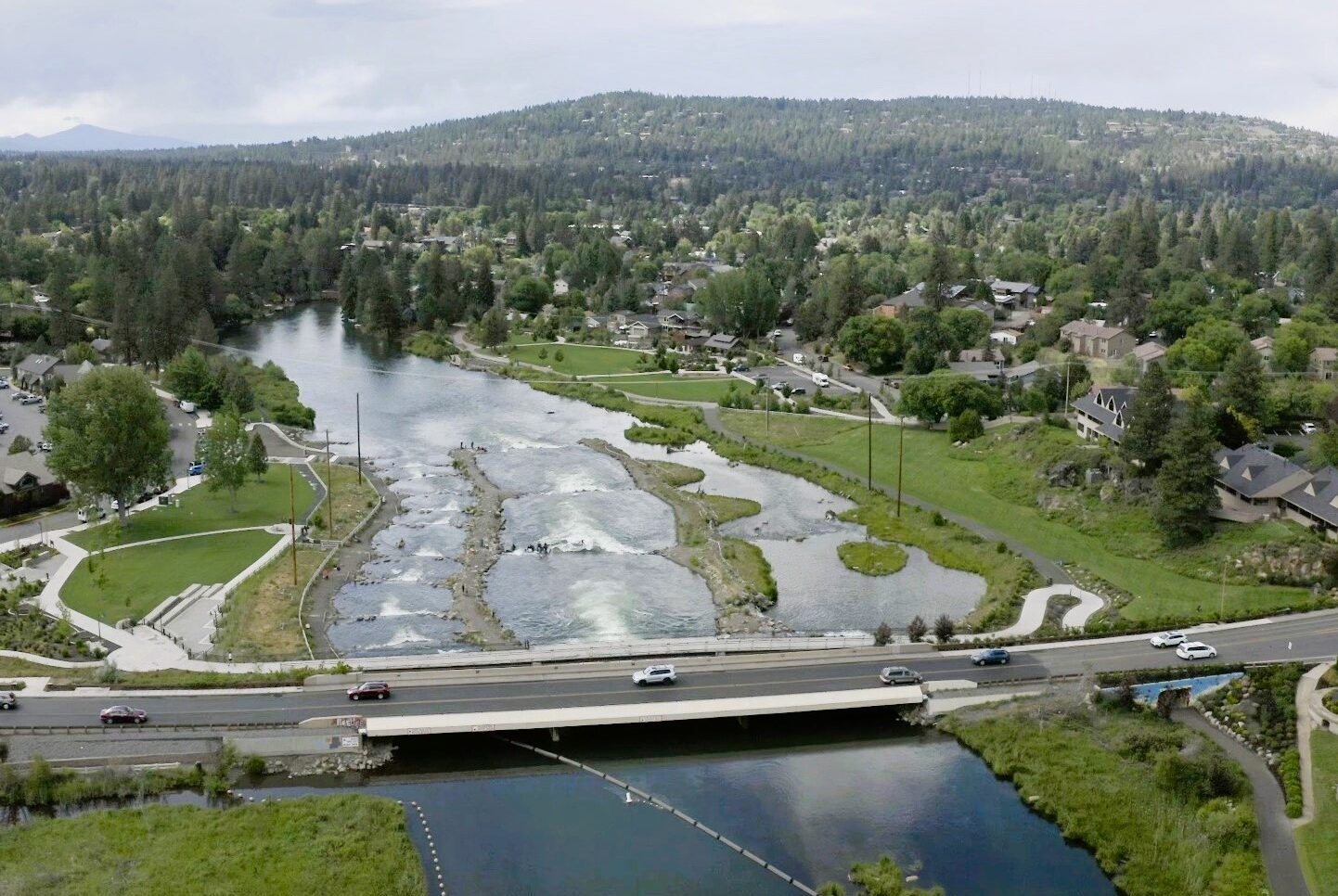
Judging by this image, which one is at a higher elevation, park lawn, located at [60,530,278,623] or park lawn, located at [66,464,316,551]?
park lawn, located at [66,464,316,551]

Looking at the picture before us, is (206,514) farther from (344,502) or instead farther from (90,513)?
(344,502)

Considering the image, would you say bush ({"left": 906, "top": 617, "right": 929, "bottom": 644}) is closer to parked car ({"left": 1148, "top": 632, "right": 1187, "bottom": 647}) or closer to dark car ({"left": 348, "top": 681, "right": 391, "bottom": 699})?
parked car ({"left": 1148, "top": 632, "right": 1187, "bottom": 647})

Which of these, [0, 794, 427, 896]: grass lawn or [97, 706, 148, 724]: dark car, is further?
[97, 706, 148, 724]: dark car

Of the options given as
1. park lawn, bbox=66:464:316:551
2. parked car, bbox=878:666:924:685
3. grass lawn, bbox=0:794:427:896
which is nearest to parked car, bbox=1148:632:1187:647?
parked car, bbox=878:666:924:685

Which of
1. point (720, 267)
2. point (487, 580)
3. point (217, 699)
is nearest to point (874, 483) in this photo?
point (487, 580)

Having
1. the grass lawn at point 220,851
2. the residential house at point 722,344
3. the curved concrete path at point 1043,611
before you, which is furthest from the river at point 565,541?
the residential house at point 722,344

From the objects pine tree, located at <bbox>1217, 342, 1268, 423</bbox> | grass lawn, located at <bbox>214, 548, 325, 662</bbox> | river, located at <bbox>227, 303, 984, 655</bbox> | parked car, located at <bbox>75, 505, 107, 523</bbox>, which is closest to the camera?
grass lawn, located at <bbox>214, 548, 325, 662</bbox>
